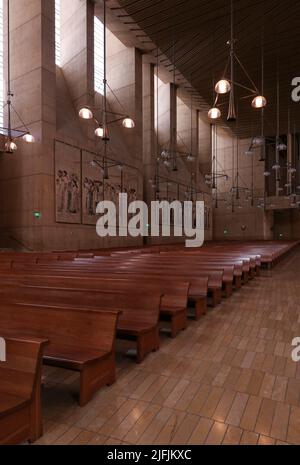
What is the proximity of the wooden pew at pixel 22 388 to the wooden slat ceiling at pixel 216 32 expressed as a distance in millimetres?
12557

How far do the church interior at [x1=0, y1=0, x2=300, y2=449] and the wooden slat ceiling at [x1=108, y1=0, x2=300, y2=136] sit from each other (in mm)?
70

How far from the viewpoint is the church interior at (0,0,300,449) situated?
210 centimetres

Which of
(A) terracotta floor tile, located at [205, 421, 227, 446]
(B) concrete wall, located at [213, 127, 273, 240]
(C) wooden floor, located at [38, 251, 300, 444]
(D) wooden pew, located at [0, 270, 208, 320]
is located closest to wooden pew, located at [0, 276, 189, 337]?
(D) wooden pew, located at [0, 270, 208, 320]

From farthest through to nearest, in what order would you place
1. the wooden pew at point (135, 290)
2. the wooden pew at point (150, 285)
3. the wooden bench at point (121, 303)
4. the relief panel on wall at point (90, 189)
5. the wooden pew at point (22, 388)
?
the relief panel on wall at point (90, 189) → the wooden pew at point (150, 285) → the wooden pew at point (135, 290) → the wooden bench at point (121, 303) → the wooden pew at point (22, 388)

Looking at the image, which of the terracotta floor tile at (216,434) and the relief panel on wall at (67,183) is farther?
the relief panel on wall at (67,183)

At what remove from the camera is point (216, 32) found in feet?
39.9

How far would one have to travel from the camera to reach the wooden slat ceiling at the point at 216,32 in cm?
1095

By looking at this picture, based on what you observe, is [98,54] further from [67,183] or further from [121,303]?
[121,303]

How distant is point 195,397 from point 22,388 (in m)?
1.26

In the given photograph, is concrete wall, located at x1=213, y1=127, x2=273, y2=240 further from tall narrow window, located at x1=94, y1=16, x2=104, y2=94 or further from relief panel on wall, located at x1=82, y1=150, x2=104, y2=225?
relief panel on wall, located at x1=82, y1=150, x2=104, y2=225

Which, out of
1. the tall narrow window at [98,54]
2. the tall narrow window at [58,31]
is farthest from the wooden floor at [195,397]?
the tall narrow window at [98,54]

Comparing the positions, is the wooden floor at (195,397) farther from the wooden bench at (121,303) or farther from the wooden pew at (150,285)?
the wooden pew at (150,285)

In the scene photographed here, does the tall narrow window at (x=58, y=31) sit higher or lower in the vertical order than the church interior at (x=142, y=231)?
higher
